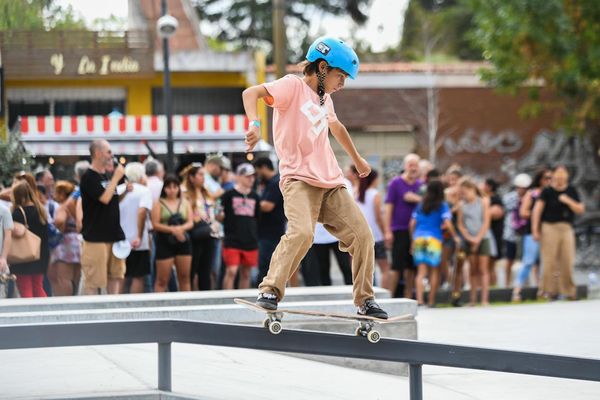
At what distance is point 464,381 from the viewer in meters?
8.77

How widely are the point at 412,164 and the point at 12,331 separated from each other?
8479 millimetres

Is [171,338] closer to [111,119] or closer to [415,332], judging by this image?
[415,332]

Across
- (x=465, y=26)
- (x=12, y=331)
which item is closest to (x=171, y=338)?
(x=12, y=331)

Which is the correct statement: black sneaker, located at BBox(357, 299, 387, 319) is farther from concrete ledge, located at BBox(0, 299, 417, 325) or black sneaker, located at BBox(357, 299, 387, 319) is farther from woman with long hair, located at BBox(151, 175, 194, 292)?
woman with long hair, located at BBox(151, 175, 194, 292)

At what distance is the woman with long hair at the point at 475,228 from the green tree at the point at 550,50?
1417 centimetres

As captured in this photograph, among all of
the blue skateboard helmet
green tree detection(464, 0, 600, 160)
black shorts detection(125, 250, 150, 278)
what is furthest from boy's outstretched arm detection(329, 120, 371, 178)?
green tree detection(464, 0, 600, 160)

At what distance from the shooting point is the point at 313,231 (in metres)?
7.10

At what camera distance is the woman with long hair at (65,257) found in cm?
1241

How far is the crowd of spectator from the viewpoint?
37.4ft

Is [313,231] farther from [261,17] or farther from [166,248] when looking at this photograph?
[261,17]

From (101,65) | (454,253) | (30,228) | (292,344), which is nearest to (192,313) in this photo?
(292,344)

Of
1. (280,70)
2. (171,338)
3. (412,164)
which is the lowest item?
(171,338)

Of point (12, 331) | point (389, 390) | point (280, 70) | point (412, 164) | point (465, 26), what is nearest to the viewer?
point (12, 331)

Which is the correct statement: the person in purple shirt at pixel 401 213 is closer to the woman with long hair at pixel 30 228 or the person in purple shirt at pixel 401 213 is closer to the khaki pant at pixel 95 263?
the khaki pant at pixel 95 263
